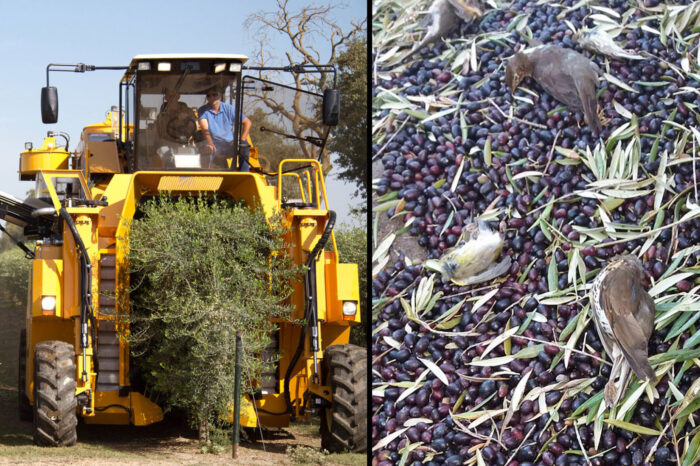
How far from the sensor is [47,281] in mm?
7363

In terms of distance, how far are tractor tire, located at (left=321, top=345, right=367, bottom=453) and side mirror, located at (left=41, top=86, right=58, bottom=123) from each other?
316 centimetres

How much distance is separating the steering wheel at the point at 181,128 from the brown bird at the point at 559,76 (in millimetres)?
4484

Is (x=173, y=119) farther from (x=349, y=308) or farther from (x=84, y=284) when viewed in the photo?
(x=349, y=308)

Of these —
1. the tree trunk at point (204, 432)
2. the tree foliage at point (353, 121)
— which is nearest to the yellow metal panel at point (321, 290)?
the tree trunk at point (204, 432)

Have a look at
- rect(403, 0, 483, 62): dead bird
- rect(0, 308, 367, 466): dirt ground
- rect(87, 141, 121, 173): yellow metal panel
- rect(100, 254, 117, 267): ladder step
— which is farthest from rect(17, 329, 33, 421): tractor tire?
rect(403, 0, 483, 62): dead bird

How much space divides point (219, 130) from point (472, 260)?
4.60 metres

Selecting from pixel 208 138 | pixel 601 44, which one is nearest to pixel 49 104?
pixel 208 138

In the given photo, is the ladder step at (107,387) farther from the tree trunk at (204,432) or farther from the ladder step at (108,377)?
the tree trunk at (204,432)

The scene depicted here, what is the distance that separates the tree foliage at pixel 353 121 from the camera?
1827 cm

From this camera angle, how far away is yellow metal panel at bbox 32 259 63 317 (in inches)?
290

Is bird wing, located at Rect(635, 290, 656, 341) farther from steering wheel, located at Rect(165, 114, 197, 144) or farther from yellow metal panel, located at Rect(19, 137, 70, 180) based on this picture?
yellow metal panel, located at Rect(19, 137, 70, 180)

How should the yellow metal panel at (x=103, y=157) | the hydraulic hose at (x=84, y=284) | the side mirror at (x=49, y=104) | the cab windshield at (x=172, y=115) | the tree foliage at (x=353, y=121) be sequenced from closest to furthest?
the hydraulic hose at (x=84, y=284) < the side mirror at (x=49, y=104) < the cab windshield at (x=172, y=115) < the yellow metal panel at (x=103, y=157) < the tree foliage at (x=353, y=121)

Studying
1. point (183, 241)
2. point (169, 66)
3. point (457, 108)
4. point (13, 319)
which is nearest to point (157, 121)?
point (169, 66)

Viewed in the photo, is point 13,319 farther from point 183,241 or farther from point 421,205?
point 421,205
